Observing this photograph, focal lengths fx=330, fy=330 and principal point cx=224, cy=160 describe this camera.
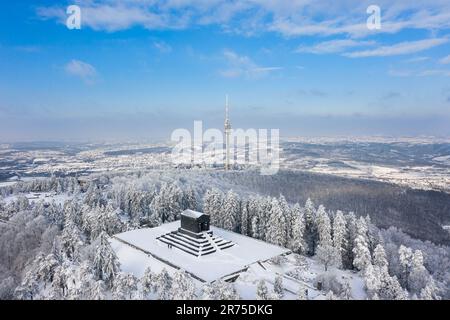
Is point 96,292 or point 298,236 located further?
point 298,236

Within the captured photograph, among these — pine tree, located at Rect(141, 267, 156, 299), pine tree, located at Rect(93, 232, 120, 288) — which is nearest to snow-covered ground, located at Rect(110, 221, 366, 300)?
pine tree, located at Rect(93, 232, 120, 288)

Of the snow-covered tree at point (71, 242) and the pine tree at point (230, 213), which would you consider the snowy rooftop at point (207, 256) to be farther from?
the snow-covered tree at point (71, 242)

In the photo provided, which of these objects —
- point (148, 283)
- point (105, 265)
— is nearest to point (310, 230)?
point (148, 283)

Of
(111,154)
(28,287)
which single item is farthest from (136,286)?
(111,154)

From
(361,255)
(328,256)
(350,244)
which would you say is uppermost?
(361,255)

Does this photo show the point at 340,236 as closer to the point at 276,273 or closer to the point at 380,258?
the point at 380,258

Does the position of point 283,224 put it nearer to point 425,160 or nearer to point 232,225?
point 232,225
